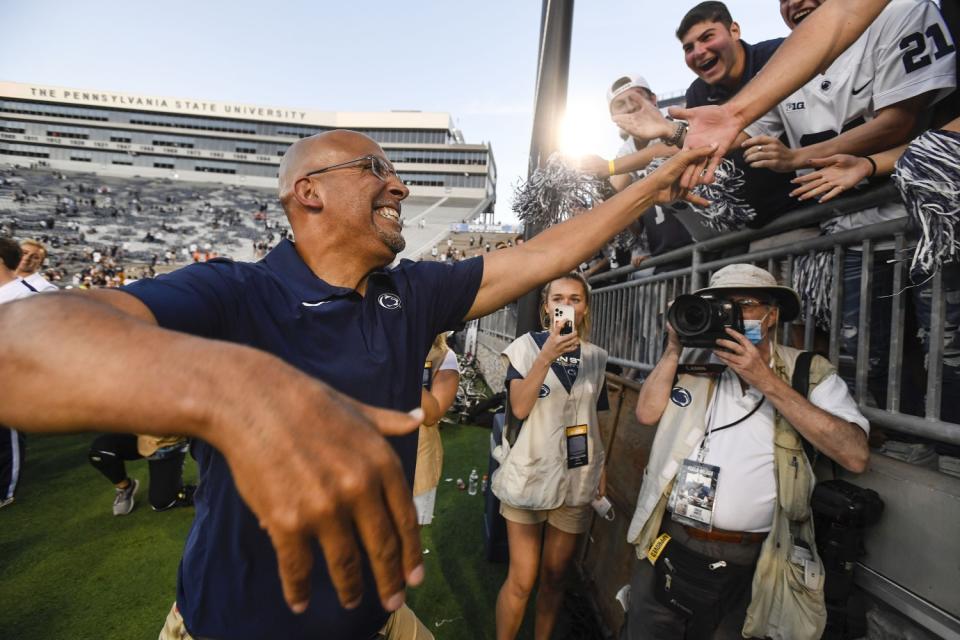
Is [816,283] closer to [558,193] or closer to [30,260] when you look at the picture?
[558,193]

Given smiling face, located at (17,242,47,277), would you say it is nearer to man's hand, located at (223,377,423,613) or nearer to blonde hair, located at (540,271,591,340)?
blonde hair, located at (540,271,591,340)

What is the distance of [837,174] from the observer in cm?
175

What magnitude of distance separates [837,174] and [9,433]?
21.6 ft

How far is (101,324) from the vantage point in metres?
0.67

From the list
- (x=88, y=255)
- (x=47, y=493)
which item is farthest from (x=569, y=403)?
(x=88, y=255)

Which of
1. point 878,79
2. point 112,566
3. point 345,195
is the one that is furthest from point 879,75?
point 112,566

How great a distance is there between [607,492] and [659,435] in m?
1.53

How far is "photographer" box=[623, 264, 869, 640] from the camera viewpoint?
1.67 meters

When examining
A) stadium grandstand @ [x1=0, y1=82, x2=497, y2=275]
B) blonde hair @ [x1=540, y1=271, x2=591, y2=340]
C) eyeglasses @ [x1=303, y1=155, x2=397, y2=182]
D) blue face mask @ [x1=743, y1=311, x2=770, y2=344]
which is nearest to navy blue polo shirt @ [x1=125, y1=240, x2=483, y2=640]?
eyeglasses @ [x1=303, y1=155, x2=397, y2=182]

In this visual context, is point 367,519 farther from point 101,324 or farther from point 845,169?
point 845,169

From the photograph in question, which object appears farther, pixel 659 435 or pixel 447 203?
pixel 447 203

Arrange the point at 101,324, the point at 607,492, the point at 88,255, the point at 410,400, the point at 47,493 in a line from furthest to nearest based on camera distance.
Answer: the point at 88,255, the point at 47,493, the point at 607,492, the point at 410,400, the point at 101,324

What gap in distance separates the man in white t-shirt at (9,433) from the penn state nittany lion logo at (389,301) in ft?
14.9

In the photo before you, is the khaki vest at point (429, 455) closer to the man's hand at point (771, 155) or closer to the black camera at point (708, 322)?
the black camera at point (708, 322)
